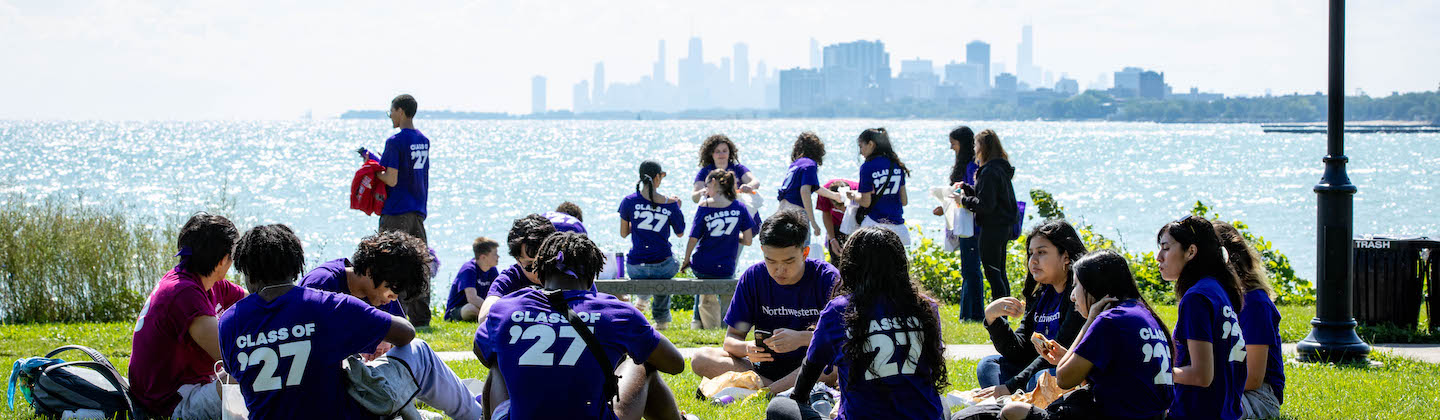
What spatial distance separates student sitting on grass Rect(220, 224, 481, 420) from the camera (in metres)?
4.64

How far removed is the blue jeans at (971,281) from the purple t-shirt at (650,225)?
8.45 feet

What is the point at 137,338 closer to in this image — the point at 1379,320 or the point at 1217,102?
the point at 1379,320

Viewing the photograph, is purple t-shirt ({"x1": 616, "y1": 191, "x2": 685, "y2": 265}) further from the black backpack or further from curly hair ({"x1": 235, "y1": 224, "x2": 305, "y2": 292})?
curly hair ({"x1": 235, "y1": 224, "x2": 305, "y2": 292})

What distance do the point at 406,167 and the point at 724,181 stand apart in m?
2.82

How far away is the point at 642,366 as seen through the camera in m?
5.39

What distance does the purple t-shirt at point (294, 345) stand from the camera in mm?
4641

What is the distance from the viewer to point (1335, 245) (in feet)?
27.2

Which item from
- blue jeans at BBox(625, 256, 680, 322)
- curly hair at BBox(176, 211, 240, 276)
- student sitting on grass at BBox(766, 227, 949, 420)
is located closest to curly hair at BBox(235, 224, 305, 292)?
curly hair at BBox(176, 211, 240, 276)

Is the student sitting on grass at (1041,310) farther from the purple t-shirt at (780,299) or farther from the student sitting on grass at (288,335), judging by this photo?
the student sitting on grass at (288,335)

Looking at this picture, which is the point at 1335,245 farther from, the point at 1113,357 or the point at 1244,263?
the point at 1113,357

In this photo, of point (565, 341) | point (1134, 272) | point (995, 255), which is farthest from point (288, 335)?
point (1134, 272)

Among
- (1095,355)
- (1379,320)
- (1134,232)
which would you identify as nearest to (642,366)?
(1095,355)

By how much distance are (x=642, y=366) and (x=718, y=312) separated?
538 centimetres

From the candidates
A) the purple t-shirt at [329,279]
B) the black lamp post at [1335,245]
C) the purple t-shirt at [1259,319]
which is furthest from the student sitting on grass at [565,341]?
the black lamp post at [1335,245]
